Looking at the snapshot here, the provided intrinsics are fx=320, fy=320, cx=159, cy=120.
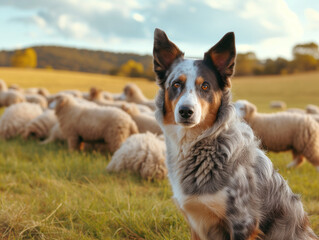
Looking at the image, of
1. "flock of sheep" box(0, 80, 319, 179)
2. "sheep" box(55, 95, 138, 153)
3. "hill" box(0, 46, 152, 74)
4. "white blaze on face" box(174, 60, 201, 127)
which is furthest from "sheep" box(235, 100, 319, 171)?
"hill" box(0, 46, 152, 74)

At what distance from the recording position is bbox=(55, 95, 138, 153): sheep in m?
7.91

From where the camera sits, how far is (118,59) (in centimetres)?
11038

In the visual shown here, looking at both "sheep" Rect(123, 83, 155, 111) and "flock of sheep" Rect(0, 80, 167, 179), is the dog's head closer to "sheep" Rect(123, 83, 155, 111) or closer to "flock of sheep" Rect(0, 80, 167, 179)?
"flock of sheep" Rect(0, 80, 167, 179)

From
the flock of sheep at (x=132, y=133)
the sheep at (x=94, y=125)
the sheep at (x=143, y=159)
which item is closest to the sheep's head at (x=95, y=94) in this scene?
the flock of sheep at (x=132, y=133)

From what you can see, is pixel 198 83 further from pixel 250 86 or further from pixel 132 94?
pixel 250 86

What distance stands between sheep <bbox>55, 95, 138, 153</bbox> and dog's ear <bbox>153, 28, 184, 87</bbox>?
454 centimetres

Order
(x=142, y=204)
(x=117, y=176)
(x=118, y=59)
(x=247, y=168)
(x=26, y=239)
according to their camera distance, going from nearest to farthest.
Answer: (x=247, y=168) < (x=26, y=239) < (x=142, y=204) < (x=117, y=176) < (x=118, y=59)

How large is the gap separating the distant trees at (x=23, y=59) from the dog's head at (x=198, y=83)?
9655cm

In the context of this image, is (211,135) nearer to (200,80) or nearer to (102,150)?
(200,80)

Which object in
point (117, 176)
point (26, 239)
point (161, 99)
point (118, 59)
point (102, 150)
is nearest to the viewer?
point (161, 99)

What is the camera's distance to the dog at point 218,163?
2869 millimetres

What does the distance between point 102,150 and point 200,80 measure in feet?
19.1

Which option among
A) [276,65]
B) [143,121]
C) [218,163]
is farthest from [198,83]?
[276,65]

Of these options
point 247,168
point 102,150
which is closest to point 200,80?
point 247,168
